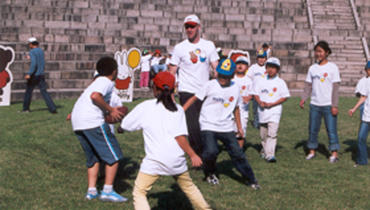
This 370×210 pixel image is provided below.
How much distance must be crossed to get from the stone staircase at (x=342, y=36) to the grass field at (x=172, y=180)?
998cm

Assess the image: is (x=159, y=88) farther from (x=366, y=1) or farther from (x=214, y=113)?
(x=366, y=1)

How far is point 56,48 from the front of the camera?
709 inches

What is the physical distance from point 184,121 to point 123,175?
2477 millimetres

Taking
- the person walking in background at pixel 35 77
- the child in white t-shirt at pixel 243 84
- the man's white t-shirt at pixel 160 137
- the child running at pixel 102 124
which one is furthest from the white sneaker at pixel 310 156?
the person walking in background at pixel 35 77

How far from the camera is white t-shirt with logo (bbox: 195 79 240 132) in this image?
5637mm

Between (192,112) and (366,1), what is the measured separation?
21.1m

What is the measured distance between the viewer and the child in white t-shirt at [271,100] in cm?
718

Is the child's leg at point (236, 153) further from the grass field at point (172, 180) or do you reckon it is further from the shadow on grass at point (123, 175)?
the shadow on grass at point (123, 175)

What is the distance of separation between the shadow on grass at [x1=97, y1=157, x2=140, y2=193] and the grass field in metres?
0.01

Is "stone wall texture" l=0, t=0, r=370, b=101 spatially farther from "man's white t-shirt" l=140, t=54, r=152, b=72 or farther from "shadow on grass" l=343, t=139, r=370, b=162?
"shadow on grass" l=343, t=139, r=370, b=162

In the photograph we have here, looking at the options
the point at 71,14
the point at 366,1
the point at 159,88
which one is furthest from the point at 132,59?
the point at 366,1

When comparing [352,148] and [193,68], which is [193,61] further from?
[352,148]

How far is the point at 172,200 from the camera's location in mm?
5242

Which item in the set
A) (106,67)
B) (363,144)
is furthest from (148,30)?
(106,67)
